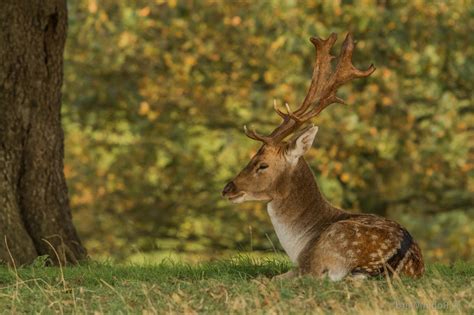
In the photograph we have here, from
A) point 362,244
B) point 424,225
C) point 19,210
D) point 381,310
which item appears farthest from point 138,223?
point 381,310

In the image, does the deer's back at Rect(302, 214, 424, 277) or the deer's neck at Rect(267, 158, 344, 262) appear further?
the deer's neck at Rect(267, 158, 344, 262)

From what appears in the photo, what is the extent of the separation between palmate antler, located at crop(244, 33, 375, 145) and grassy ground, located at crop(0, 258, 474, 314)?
A: 127 centimetres

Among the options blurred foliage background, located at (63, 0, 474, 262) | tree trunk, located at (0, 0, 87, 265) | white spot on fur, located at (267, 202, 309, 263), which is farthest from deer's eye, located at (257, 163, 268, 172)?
blurred foliage background, located at (63, 0, 474, 262)

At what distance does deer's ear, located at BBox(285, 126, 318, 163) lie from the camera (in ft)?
30.2

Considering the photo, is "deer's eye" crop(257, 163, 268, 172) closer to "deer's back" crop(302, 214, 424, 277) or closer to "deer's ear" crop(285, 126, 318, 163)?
"deer's ear" crop(285, 126, 318, 163)

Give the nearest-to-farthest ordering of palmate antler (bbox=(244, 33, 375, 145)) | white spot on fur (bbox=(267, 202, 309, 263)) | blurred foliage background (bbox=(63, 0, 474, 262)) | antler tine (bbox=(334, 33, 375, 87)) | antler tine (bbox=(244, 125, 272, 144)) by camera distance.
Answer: white spot on fur (bbox=(267, 202, 309, 263)) → antler tine (bbox=(244, 125, 272, 144)) → palmate antler (bbox=(244, 33, 375, 145)) → antler tine (bbox=(334, 33, 375, 87)) → blurred foliage background (bbox=(63, 0, 474, 262))

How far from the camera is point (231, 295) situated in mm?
7770

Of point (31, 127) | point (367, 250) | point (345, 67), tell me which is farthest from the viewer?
point (31, 127)

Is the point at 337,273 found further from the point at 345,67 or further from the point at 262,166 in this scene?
the point at 345,67

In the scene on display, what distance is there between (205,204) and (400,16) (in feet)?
15.4

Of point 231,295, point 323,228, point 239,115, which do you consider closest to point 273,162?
point 323,228

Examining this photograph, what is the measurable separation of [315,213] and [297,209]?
0.49 feet

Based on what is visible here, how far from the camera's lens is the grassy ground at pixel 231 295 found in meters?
7.29

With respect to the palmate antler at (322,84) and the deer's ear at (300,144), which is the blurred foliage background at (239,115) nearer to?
the palmate antler at (322,84)
